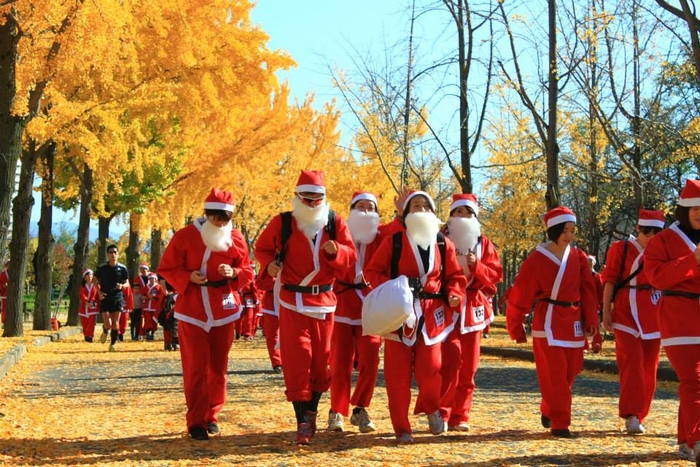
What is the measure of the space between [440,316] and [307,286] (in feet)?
3.51

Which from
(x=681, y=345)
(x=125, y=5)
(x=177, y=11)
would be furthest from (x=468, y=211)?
(x=177, y=11)

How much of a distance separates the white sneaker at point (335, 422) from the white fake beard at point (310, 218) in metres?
1.54

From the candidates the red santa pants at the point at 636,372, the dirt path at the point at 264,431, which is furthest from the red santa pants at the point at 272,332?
the red santa pants at the point at 636,372

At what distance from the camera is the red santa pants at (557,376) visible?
7.46 meters

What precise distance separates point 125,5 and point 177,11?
3.04 metres

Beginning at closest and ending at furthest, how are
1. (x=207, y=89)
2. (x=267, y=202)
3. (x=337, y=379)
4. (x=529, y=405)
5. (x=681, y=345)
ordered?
(x=681, y=345) → (x=337, y=379) → (x=529, y=405) → (x=207, y=89) → (x=267, y=202)

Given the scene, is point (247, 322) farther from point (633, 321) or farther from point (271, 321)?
point (633, 321)

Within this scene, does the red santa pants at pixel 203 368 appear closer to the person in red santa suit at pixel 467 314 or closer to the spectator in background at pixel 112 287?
the person in red santa suit at pixel 467 314

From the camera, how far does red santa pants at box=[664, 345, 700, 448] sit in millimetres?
6207

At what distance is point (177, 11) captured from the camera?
15758 mm

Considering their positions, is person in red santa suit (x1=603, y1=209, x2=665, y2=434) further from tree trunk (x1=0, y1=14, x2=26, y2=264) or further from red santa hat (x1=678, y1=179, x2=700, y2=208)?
tree trunk (x1=0, y1=14, x2=26, y2=264)

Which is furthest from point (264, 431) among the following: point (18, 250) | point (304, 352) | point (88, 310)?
point (88, 310)

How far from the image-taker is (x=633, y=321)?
803cm

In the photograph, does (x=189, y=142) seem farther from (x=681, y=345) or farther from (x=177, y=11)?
(x=681, y=345)
